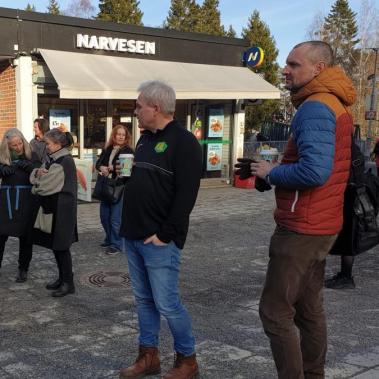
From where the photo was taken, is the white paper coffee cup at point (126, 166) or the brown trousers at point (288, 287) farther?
the white paper coffee cup at point (126, 166)

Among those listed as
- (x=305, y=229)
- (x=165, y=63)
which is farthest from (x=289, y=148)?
(x=165, y=63)

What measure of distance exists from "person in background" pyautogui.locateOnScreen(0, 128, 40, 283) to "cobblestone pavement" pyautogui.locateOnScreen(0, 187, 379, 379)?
432mm

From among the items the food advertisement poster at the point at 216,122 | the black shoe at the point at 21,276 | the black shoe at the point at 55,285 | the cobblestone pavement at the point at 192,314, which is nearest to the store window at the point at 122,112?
the food advertisement poster at the point at 216,122

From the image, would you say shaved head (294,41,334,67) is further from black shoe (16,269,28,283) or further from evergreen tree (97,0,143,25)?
evergreen tree (97,0,143,25)

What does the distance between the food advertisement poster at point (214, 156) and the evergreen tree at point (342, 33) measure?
3208 centimetres

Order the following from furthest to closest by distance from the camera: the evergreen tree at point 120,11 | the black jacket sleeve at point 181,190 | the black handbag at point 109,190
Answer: the evergreen tree at point 120,11 → the black handbag at point 109,190 → the black jacket sleeve at point 181,190

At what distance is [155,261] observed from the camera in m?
3.10

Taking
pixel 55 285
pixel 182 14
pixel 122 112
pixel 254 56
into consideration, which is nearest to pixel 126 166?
pixel 55 285

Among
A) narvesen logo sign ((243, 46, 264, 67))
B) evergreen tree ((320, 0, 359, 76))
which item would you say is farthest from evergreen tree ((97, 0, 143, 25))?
narvesen logo sign ((243, 46, 264, 67))

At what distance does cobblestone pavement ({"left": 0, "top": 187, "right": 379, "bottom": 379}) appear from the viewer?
11.6 ft

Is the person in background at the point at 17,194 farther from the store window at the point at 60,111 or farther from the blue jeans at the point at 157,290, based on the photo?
the store window at the point at 60,111

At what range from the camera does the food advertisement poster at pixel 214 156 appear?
44.8 ft

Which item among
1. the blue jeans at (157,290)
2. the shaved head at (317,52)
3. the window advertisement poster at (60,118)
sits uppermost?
the shaved head at (317,52)

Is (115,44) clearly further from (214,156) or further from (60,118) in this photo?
(214,156)
